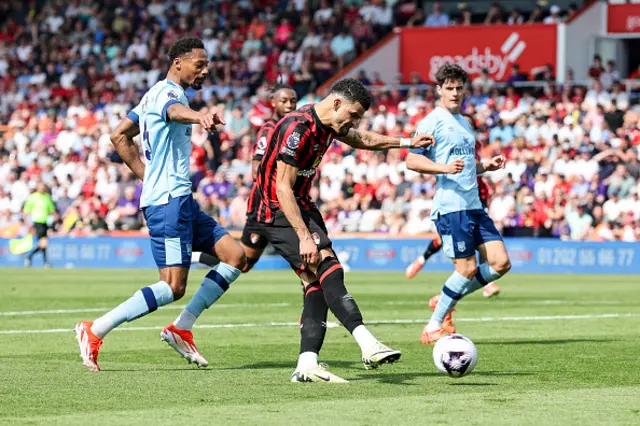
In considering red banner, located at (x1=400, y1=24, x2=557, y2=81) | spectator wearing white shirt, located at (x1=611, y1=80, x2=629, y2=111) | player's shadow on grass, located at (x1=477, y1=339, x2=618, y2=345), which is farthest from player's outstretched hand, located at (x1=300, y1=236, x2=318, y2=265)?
red banner, located at (x1=400, y1=24, x2=557, y2=81)

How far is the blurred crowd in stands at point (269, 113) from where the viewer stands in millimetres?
28250

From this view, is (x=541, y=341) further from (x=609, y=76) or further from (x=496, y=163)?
(x=609, y=76)

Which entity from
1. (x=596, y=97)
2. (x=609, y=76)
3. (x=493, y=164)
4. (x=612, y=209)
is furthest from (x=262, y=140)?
(x=609, y=76)

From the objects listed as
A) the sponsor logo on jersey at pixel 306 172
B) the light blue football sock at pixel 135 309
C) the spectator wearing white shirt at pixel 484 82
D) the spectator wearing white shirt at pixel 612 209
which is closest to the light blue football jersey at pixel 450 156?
the sponsor logo on jersey at pixel 306 172

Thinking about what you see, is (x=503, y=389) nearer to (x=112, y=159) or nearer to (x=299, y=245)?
(x=299, y=245)

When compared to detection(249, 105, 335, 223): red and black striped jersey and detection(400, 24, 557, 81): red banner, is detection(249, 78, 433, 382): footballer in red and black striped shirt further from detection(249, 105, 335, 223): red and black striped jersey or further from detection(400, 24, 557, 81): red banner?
detection(400, 24, 557, 81): red banner

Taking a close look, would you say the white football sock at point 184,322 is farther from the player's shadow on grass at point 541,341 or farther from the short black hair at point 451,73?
the short black hair at point 451,73

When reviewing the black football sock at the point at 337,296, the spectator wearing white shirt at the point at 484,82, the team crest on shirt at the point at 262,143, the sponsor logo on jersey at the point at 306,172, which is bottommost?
the black football sock at the point at 337,296

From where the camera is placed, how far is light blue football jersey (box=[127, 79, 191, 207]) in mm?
9242

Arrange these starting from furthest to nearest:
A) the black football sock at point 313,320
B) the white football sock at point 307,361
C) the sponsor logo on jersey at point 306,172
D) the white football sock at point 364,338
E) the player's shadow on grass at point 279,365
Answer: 1. the player's shadow on grass at point 279,365
2. the sponsor logo on jersey at point 306,172
3. the black football sock at point 313,320
4. the white football sock at point 307,361
5. the white football sock at point 364,338

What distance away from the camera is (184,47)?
9.43 m

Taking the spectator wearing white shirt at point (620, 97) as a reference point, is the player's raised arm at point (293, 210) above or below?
below

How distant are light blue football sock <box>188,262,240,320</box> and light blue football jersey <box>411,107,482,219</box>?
2513mm

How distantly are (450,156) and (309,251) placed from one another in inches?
143
